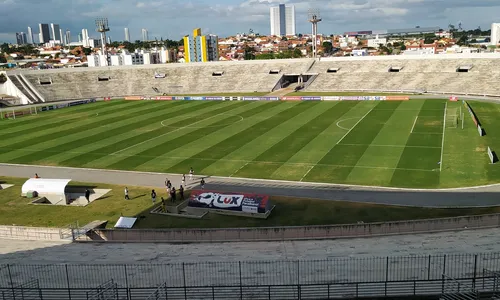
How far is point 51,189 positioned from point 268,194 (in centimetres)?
1650

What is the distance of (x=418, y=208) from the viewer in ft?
95.6

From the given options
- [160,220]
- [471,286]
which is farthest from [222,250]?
[471,286]

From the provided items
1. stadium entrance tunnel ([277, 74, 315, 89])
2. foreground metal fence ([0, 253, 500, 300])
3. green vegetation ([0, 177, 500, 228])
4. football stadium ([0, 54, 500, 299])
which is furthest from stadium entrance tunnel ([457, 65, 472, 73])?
foreground metal fence ([0, 253, 500, 300])

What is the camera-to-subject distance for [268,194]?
33.2 meters

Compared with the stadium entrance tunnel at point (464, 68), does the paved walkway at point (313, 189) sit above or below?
below

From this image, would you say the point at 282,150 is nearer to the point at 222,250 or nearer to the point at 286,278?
the point at 222,250

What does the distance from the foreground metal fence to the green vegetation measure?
8.14 m

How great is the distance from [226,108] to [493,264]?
60.4m

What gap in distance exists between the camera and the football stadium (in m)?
18.1

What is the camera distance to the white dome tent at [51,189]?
3446 cm

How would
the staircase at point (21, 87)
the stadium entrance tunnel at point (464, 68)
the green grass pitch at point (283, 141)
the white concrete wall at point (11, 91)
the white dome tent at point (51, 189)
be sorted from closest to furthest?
the white dome tent at point (51, 189), the green grass pitch at point (283, 141), the stadium entrance tunnel at point (464, 68), the white concrete wall at point (11, 91), the staircase at point (21, 87)

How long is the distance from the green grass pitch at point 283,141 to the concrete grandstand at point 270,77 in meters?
15.4

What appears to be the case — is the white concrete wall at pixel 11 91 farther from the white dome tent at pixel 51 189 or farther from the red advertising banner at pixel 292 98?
the white dome tent at pixel 51 189

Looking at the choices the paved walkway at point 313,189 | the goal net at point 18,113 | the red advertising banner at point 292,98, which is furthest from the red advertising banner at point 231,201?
the goal net at point 18,113
